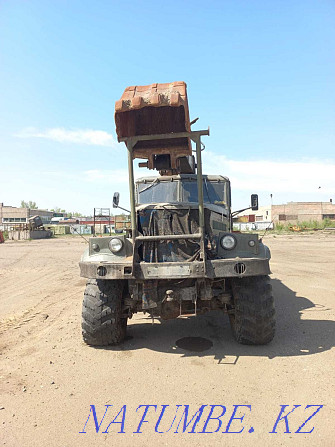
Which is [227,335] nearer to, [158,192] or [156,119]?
[158,192]

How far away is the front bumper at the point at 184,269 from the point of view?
3877 millimetres

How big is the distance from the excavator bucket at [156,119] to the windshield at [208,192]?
497mm

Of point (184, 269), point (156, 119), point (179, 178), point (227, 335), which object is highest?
point (156, 119)

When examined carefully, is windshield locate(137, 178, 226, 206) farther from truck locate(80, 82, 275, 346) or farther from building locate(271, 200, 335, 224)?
building locate(271, 200, 335, 224)

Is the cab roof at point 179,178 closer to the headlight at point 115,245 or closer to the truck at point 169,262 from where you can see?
the truck at point 169,262

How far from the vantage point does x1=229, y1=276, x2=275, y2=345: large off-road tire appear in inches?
163

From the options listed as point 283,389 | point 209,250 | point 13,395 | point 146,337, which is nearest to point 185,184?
point 209,250

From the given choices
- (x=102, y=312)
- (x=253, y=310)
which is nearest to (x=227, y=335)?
(x=253, y=310)

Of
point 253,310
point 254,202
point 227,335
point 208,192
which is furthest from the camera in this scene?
point 254,202

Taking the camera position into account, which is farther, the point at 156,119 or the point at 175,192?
the point at 175,192

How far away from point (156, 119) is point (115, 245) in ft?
5.79

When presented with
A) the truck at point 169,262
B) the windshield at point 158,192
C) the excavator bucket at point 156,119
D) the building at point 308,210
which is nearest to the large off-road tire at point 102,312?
the truck at point 169,262

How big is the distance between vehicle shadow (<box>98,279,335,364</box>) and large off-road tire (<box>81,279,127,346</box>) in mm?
239

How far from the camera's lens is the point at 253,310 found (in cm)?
413
